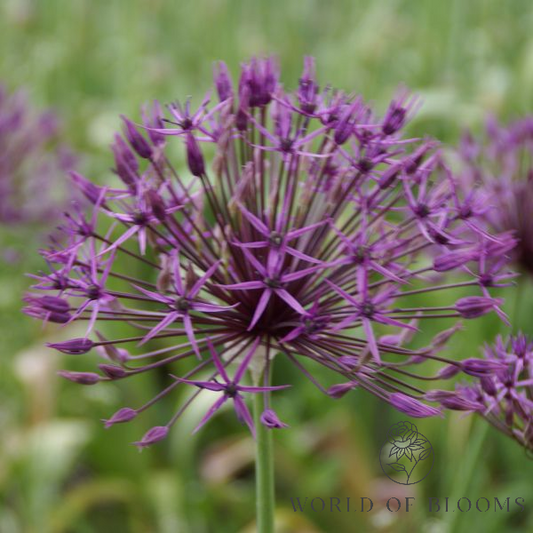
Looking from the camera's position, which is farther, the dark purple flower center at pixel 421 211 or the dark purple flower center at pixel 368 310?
the dark purple flower center at pixel 421 211

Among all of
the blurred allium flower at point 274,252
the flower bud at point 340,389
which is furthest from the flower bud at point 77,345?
the flower bud at point 340,389

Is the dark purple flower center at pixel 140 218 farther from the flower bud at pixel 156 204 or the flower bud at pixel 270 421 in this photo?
the flower bud at pixel 270 421

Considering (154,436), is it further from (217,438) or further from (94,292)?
(217,438)

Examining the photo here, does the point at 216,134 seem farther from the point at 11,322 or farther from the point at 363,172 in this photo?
the point at 11,322

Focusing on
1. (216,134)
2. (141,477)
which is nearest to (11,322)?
(141,477)

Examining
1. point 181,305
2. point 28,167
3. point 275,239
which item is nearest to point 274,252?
point 275,239
